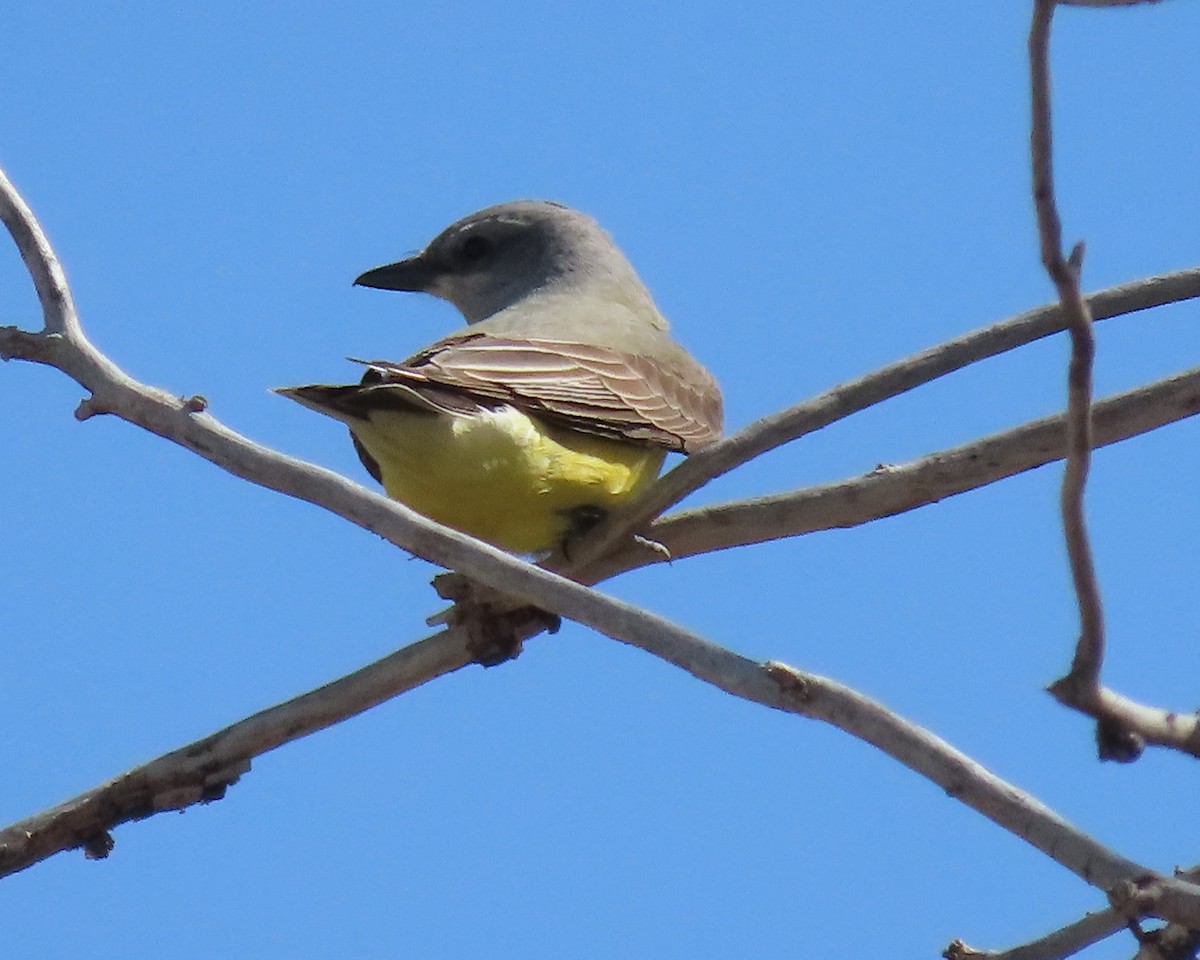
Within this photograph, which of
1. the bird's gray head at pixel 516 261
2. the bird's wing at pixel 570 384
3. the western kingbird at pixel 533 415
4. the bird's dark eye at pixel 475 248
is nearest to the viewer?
the western kingbird at pixel 533 415

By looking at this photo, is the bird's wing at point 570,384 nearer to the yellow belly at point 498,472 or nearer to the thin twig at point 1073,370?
the yellow belly at point 498,472

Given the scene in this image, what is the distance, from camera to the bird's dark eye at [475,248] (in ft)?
29.5

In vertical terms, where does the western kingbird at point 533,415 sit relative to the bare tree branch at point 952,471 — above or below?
above

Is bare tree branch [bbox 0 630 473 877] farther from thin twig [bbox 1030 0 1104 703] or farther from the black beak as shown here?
the black beak

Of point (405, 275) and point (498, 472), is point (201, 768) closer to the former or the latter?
point (498, 472)

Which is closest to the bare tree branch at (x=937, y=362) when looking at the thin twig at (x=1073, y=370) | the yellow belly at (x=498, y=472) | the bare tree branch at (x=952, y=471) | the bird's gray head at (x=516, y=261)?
the bare tree branch at (x=952, y=471)

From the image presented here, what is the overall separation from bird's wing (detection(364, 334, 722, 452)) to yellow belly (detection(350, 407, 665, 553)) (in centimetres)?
8

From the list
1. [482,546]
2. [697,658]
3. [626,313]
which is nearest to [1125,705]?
[697,658]

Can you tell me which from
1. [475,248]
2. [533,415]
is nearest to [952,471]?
[533,415]

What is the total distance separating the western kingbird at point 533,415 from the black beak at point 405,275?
0.77 m

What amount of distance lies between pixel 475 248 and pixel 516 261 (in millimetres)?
244

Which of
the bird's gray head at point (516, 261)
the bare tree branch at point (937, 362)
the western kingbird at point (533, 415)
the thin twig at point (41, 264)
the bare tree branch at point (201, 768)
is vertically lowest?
the bare tree branch at point (201, 768)

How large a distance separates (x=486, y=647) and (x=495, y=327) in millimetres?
2462

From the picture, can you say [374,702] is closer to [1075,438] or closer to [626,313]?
[1075,438]
